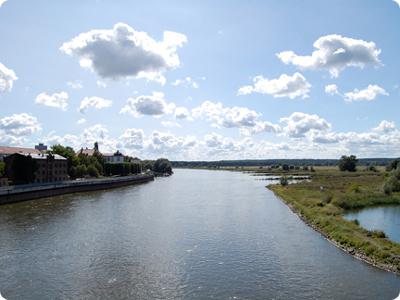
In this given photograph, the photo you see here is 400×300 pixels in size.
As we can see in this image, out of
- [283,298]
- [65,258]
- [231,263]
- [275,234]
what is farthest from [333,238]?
[65,258]

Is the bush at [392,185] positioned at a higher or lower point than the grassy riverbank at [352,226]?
higher

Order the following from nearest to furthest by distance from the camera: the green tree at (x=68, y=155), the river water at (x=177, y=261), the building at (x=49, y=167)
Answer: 1. the river water at (x=177, y=261)
2. the building at (x=49, y=167)
3. the green tree at (x=68, y=155)

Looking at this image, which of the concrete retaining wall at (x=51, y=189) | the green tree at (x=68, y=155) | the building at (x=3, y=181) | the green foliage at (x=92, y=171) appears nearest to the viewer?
the concrete retaining wall at (x=51, y=189)

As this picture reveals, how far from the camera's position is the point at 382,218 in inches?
2152

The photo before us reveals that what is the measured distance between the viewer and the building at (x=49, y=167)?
102 m

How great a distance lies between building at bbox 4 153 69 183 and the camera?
102 meters

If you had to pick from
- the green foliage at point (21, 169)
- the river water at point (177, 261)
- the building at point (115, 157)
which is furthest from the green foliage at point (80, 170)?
the river water at point (177, 261)

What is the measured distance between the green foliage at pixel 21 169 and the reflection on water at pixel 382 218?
69643 mm

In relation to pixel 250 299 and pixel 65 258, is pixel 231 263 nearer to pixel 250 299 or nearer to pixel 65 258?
pixel 250 299

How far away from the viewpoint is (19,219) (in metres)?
53.1

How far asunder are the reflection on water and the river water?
810cm

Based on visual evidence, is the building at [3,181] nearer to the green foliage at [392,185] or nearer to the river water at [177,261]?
the river water at [177,261]

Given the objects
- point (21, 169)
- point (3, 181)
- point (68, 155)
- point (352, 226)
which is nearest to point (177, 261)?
point (352, 226)

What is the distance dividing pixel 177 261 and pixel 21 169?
2758 inches
